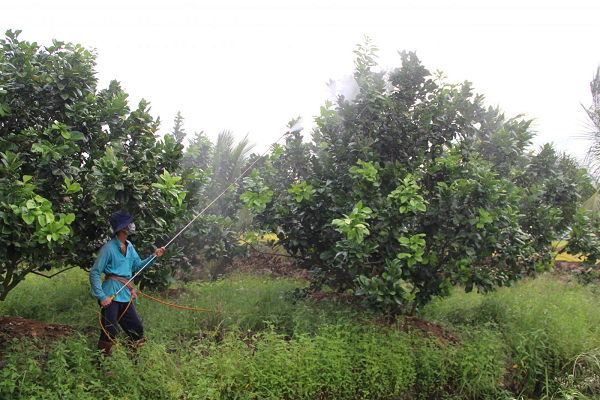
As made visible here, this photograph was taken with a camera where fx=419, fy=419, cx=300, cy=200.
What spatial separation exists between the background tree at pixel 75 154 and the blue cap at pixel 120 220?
0.10 metres

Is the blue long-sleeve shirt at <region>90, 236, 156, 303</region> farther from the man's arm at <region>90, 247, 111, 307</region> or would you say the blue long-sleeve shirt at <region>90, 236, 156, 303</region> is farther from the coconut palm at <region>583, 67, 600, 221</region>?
the coconut palm at <region>583, 67, 600, 221</region>

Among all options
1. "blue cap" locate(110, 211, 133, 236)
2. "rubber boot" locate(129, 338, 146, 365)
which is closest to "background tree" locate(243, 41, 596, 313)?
"blue cap" locate(110, 211, 133, 236)

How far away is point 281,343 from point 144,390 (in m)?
1.23

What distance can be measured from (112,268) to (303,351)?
6.72ft

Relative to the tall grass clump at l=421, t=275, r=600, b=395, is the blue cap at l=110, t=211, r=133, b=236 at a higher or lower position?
higher

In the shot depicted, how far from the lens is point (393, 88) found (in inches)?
219

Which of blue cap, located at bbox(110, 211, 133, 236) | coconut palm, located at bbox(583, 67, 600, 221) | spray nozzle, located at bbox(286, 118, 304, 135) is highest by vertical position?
coconut palm, located at bbox(583, 67, 600, 221)

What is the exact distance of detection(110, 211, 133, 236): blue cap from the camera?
159 inches

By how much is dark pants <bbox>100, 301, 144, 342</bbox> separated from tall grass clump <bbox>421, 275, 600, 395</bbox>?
3.73m

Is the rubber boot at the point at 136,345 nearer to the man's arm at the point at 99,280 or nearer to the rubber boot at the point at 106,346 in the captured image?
the rubber boot at the point at 106,346

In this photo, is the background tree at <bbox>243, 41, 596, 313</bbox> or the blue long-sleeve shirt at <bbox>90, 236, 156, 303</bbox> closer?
the blue long-sleeve shirt at <bbox>90, 236, 156, 303</bbox>

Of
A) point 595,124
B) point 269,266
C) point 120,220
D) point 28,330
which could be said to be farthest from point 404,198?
point 595,124

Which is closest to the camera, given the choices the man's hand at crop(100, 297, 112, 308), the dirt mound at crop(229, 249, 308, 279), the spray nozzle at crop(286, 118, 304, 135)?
the man's hand at crop(100, 297, 112, 308)

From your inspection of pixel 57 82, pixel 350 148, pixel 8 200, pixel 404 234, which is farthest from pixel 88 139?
pixel 404 234
